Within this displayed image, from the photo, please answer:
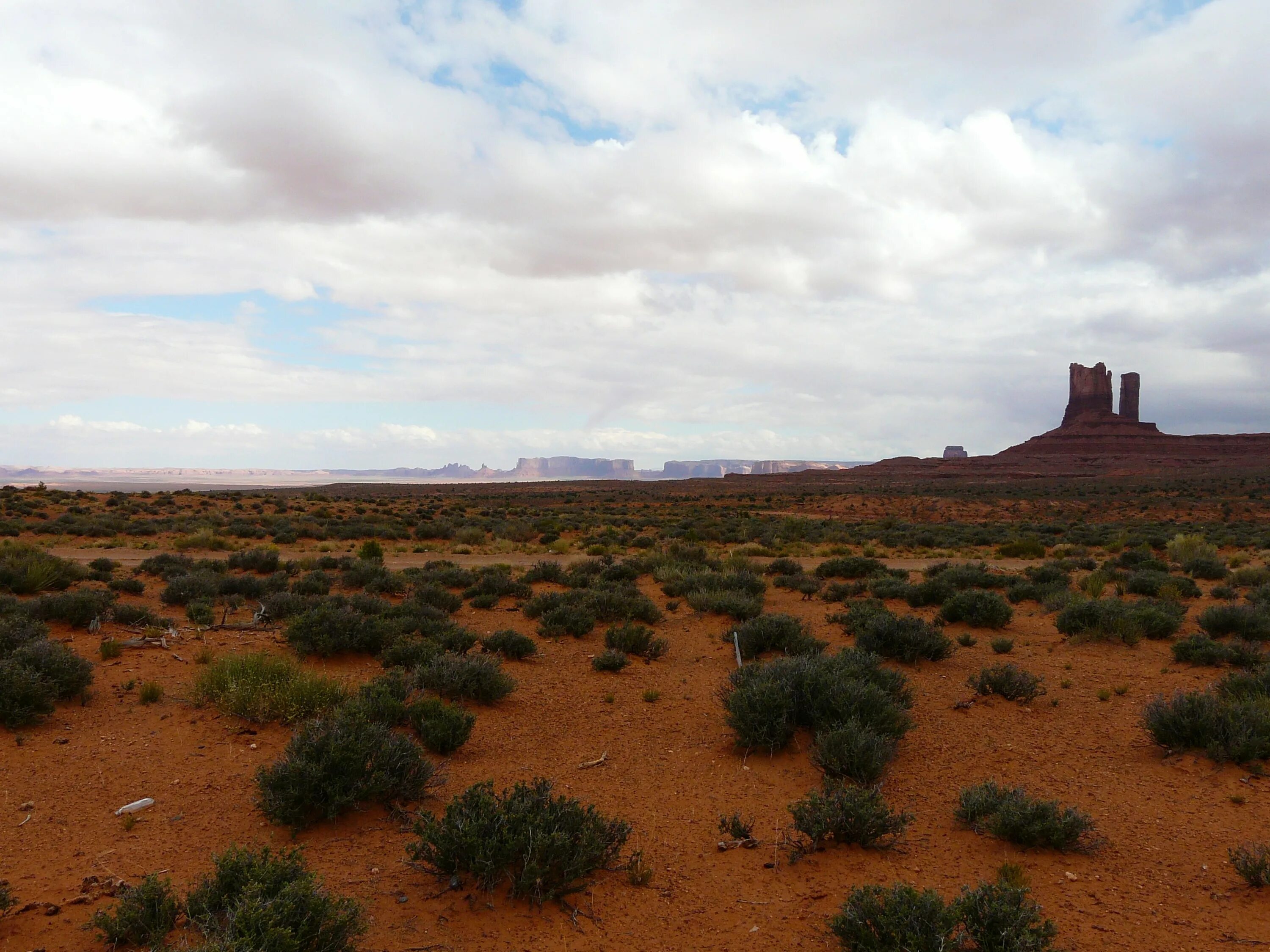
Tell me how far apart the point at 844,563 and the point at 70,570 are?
61.6 ft

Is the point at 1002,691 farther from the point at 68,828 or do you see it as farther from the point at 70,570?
the point at 70,570

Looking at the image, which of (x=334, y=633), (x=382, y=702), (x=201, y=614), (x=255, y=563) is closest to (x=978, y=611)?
(x=382, y=702)

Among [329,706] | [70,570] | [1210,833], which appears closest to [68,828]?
[329,706]

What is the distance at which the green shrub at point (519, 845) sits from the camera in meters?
4.86

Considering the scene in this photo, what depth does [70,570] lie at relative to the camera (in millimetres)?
15188

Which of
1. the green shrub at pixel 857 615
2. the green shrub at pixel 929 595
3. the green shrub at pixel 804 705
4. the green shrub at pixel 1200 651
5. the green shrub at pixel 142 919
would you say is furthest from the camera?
the green shrub at pixel 929 595

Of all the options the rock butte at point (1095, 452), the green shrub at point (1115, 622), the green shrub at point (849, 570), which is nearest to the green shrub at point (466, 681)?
the green shrub at point (1115, 622)

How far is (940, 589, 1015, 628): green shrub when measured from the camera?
13711mm

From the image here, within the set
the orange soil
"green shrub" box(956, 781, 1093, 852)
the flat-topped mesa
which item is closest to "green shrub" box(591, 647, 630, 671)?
the orange soil

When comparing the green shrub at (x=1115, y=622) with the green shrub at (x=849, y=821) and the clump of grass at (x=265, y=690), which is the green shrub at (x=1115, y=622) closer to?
the green shrub at (x=849, y=821)

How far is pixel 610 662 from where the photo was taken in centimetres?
1097

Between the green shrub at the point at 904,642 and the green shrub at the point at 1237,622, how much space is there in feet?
16.4

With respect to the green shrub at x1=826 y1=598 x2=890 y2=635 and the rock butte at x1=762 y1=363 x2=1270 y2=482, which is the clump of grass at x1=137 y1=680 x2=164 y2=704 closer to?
the green shrub at x1=826 y1=598 x2=890 y2=635

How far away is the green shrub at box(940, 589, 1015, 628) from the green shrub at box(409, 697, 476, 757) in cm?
1013
